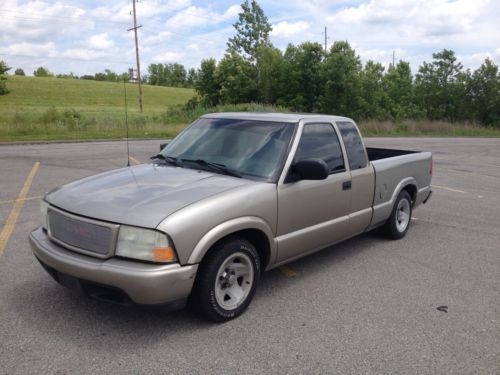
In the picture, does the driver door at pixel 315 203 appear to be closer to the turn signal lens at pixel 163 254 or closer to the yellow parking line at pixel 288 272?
the yellow parking line at pixel 288 272

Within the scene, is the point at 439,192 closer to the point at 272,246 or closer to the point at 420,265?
the point at 420,265

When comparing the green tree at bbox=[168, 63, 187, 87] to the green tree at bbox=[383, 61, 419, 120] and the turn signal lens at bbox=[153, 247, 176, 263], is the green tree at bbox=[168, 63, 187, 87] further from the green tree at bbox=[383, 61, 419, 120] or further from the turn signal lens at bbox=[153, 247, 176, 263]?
the turn signal lens at bbox=[153, 247, 176, 263]

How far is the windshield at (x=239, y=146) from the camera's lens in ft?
14.0

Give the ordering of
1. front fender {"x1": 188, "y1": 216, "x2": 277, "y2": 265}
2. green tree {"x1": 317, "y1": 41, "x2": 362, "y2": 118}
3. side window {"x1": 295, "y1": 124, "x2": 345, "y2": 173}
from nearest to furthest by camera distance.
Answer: front fender {"x1": 188, "y1": 216, "x2": 277, "y2": 265}, side window {"x1": 295, "y1": 124, "x2": 345, "y2": 173}, green tree {"x1": 317, "y1": 41, "x2": 362, "y2": 118}

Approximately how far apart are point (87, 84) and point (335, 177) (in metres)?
91.6

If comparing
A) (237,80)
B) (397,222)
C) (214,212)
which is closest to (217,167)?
(214,212)

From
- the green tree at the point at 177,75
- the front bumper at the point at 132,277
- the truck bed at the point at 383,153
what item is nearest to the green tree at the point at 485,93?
the truck bed at the point at 383,153

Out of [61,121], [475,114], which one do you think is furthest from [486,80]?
[61,121]

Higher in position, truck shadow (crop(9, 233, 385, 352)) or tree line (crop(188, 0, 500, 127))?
tree line (crop(188, 0, 500, 127))

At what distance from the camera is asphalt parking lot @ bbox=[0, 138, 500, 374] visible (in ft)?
10.4

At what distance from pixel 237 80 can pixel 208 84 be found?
4323 mm

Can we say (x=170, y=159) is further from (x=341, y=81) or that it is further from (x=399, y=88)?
(x=399, y=88)

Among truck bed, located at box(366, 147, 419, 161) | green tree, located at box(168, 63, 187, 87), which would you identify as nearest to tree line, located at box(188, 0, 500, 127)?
truck bed, located at box(366, 147, 419, 161)

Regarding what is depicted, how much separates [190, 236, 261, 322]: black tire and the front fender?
A: 0.11m
